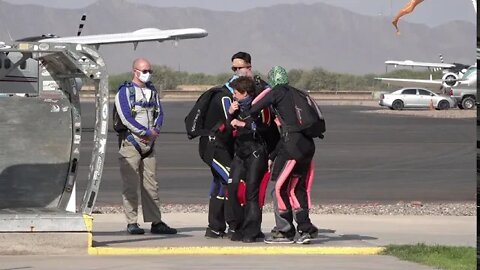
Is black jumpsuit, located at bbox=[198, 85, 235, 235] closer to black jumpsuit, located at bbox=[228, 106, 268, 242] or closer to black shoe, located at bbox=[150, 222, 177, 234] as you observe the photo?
black jumpsuit, located at bbox=[228, 106, 268, 242]

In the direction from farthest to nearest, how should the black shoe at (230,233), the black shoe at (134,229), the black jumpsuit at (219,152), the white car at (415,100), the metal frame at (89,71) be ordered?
the white car at (415,100) → the black shoe at (134,229) → the black jumpsuit at (219,152) → the black shoe at (230,233) → the metal frame at (89,71)

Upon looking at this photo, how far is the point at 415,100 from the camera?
80.7 metres

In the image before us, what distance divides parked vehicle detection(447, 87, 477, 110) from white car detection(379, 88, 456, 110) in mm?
686

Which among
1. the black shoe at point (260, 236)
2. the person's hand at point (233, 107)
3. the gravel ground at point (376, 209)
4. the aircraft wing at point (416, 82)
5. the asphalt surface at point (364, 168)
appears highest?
the person's hand at point (233, 107)

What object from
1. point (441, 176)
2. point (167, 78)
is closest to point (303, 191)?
point (441, 176)

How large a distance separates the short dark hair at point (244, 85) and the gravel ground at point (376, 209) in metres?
4.18

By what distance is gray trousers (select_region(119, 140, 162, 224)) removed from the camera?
14219mm

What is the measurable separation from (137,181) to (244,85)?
1580 millimetres

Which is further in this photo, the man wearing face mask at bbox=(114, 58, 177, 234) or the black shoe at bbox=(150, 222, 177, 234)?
the black shoe at bbox=(150, 222, 177, 234)

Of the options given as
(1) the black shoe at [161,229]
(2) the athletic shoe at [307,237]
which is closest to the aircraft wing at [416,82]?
(1) the black shoe at [161,229]

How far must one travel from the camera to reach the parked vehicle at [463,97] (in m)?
77.3

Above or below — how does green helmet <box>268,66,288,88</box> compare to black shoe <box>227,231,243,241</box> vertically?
above

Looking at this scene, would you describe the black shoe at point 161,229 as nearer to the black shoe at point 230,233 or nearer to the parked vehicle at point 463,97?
the black shoe at point 230,233

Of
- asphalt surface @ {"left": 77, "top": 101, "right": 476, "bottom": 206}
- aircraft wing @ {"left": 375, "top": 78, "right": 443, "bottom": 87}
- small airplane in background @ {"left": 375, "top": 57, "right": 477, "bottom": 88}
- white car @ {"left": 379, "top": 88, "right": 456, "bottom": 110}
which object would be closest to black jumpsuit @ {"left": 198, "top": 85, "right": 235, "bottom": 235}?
asphalt surface @ {"left": 77, "top": 101, "right": 476, "bottom": 206}
